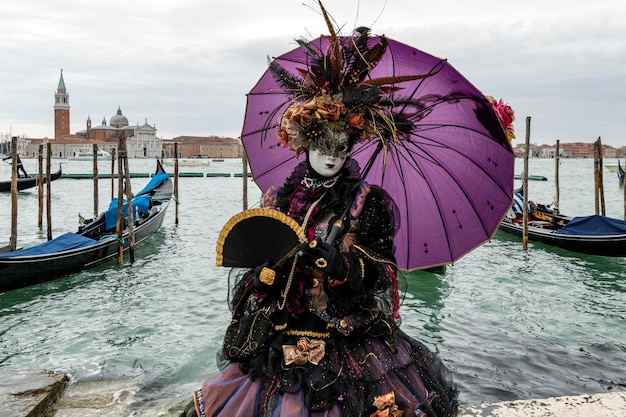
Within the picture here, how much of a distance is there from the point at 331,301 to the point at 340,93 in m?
0.72

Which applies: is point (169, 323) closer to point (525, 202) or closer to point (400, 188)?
point (400, 188)

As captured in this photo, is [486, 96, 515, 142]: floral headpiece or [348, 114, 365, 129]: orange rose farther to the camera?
[486, 96, 515, 142]: floral headpiece

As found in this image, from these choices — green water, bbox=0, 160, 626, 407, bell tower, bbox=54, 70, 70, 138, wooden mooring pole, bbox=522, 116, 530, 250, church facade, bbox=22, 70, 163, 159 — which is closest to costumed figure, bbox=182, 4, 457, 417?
green water, bbox=0, 160, 626, 407

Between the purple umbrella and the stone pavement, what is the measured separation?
709mm

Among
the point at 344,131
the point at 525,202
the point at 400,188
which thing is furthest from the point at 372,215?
the point at 525,202

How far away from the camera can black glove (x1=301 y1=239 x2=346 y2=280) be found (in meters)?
1.70

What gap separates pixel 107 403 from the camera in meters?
3.34

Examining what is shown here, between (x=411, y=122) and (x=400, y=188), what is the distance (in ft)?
1.00

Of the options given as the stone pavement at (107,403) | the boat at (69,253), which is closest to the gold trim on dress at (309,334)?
the stone pavement at (107,403)

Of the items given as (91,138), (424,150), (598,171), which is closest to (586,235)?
(598,171)

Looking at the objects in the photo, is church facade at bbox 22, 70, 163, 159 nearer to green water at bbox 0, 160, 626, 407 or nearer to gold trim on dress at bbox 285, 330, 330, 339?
green water at bbox 0, 160, 626, 407

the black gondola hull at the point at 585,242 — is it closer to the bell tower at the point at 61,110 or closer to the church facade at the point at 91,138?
the church facade at the point at 91,138

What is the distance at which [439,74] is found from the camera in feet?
6.80

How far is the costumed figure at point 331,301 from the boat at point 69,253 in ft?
20.7
